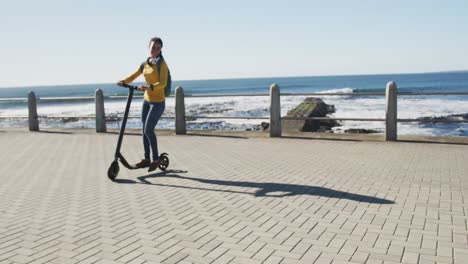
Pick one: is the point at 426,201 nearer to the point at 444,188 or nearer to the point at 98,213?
the point at 444,188

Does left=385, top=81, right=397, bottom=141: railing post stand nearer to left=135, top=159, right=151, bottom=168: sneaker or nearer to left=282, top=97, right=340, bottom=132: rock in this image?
left=282, top=97, right=340, bottom=132: rock

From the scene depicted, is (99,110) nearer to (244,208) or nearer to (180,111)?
(180,111)

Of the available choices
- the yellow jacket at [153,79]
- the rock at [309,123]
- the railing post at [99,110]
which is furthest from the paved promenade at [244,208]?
the rock at [309,123]

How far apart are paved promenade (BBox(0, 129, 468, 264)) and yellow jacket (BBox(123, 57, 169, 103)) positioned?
126 cm

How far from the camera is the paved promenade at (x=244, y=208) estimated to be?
4.06 m

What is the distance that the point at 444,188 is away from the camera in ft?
20.6

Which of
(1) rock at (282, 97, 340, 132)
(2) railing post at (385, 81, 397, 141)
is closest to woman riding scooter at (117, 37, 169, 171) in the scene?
(2) railing post at (385, 81, 397, 141)

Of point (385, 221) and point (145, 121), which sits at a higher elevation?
point (145, 121)

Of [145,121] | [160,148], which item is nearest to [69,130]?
[160,148]

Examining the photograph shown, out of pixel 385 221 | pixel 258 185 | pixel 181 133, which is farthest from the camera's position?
pixel 181 133

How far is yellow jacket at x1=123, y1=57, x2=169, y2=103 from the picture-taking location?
7414 millimetres

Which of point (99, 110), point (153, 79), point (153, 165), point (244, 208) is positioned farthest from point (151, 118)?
point (99, 110)

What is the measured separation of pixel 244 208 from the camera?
545cm

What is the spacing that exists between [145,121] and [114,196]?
1.96m
